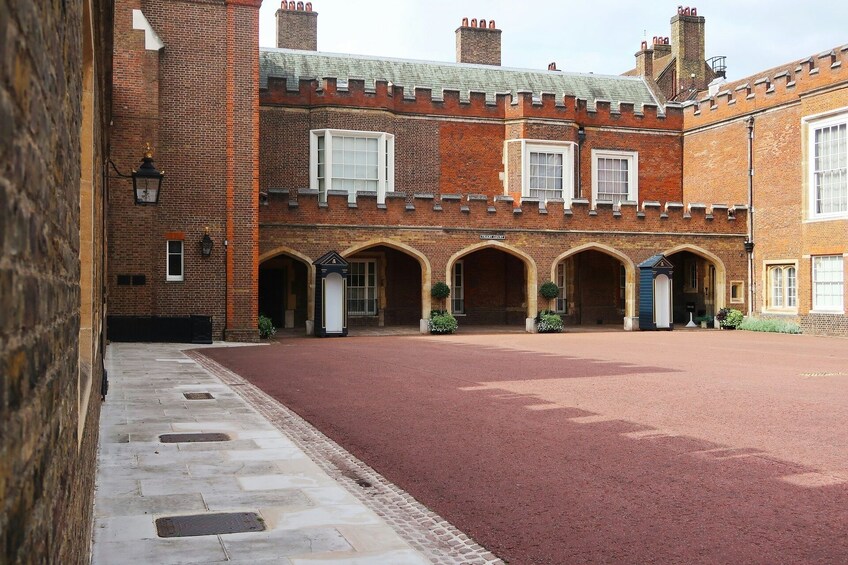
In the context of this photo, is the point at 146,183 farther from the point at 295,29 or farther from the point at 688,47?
the point at 688,47

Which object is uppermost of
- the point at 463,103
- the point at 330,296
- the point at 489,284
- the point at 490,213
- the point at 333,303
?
the point at 463,103

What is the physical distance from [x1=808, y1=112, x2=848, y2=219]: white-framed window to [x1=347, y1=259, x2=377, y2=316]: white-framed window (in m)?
14.1

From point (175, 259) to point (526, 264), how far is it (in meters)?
11.7

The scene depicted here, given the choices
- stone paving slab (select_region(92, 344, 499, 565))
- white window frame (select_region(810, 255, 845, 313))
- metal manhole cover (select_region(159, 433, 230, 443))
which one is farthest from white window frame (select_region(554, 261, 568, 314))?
metal manhole cover (select_region(159, 433, 230, 443))

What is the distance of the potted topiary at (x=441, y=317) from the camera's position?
26391 mm

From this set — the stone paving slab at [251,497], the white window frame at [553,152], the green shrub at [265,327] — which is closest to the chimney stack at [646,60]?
the white window frame at [553,152]

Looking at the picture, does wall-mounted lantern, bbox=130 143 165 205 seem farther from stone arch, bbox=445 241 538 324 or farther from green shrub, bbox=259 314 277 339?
stone arch, bbox=445 241 538 324

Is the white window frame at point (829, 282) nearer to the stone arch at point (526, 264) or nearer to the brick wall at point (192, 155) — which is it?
the stone arch at point (526, 264)

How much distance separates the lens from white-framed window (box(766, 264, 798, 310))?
2762 centimetres

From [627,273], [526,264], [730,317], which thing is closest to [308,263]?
[526,264]

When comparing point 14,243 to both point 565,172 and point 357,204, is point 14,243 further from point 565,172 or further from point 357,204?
point 565,172

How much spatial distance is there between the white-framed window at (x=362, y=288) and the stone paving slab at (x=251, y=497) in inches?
756

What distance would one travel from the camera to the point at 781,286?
28188mm

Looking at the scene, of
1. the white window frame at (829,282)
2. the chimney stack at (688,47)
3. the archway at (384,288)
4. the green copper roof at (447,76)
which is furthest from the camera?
the chimney stack at (688,47)
